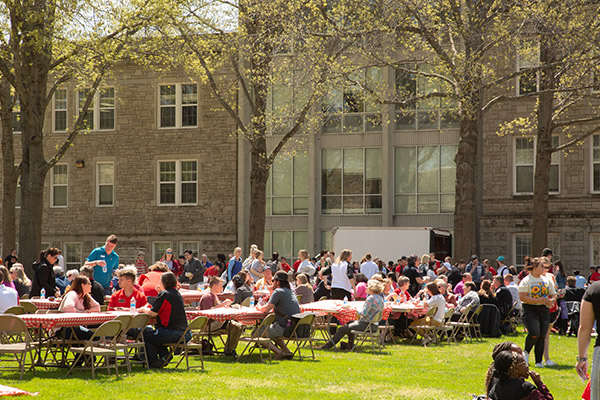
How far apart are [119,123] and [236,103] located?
527 cm

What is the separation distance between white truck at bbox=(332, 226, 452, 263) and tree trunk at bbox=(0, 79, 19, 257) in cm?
992

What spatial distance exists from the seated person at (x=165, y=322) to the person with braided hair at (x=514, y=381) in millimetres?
6165

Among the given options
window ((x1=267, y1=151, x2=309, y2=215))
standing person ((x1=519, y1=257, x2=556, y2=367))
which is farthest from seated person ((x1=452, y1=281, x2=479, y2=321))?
window ((x1=267, y1=151, x2=309, y2=215))

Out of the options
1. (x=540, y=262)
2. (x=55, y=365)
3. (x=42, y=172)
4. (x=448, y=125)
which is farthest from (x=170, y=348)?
(x=448, y=125)

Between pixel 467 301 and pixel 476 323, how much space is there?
509mm

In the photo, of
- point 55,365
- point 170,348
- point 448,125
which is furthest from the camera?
point 448,125

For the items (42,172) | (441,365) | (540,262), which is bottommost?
(441,365)

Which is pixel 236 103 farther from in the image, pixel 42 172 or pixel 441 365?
pixel 441 365

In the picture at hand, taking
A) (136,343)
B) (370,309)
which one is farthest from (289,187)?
(136,343)

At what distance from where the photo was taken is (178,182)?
3497cm

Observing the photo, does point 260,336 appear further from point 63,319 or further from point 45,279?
point 45,279

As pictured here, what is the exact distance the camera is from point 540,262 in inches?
496

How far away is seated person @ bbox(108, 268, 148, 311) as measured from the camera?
1255 cm

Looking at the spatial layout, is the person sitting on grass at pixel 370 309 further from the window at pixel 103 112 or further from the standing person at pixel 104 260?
the window at pixel 103 112
